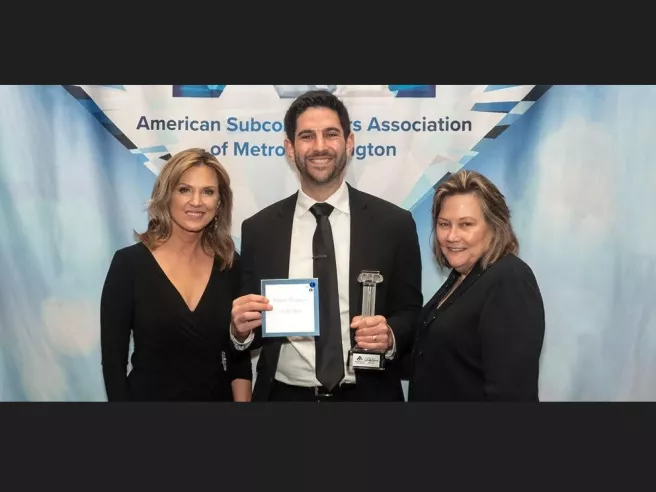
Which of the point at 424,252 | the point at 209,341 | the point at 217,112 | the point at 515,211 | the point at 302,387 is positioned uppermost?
the point at 217,112

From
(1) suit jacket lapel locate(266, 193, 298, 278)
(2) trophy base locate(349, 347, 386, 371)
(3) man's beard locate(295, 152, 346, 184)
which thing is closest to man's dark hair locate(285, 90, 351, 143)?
(3) man's beard locate(295, 152, 346, 184)

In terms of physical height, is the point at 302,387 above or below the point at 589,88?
below

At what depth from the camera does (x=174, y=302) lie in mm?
3428

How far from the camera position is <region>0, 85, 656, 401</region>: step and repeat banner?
3.95 meters

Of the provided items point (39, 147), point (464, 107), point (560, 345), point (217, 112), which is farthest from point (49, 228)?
point (560, 345)

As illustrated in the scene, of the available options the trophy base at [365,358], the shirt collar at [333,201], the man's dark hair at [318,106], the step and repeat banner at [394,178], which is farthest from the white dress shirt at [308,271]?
the step and repeat banner at [394,178]

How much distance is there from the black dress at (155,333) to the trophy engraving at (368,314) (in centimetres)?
73

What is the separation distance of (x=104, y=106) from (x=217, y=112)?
723 millimetres

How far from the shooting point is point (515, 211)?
4004 mm

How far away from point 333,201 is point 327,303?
572mm

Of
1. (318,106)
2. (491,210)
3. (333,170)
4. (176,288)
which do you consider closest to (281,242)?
(333,170)

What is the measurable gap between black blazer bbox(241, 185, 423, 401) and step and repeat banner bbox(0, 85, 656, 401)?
0.52 metres

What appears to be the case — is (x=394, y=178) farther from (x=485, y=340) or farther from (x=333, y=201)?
(x=485, y=340)

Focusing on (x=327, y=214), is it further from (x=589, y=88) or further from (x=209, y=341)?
(x=589, y=88)
